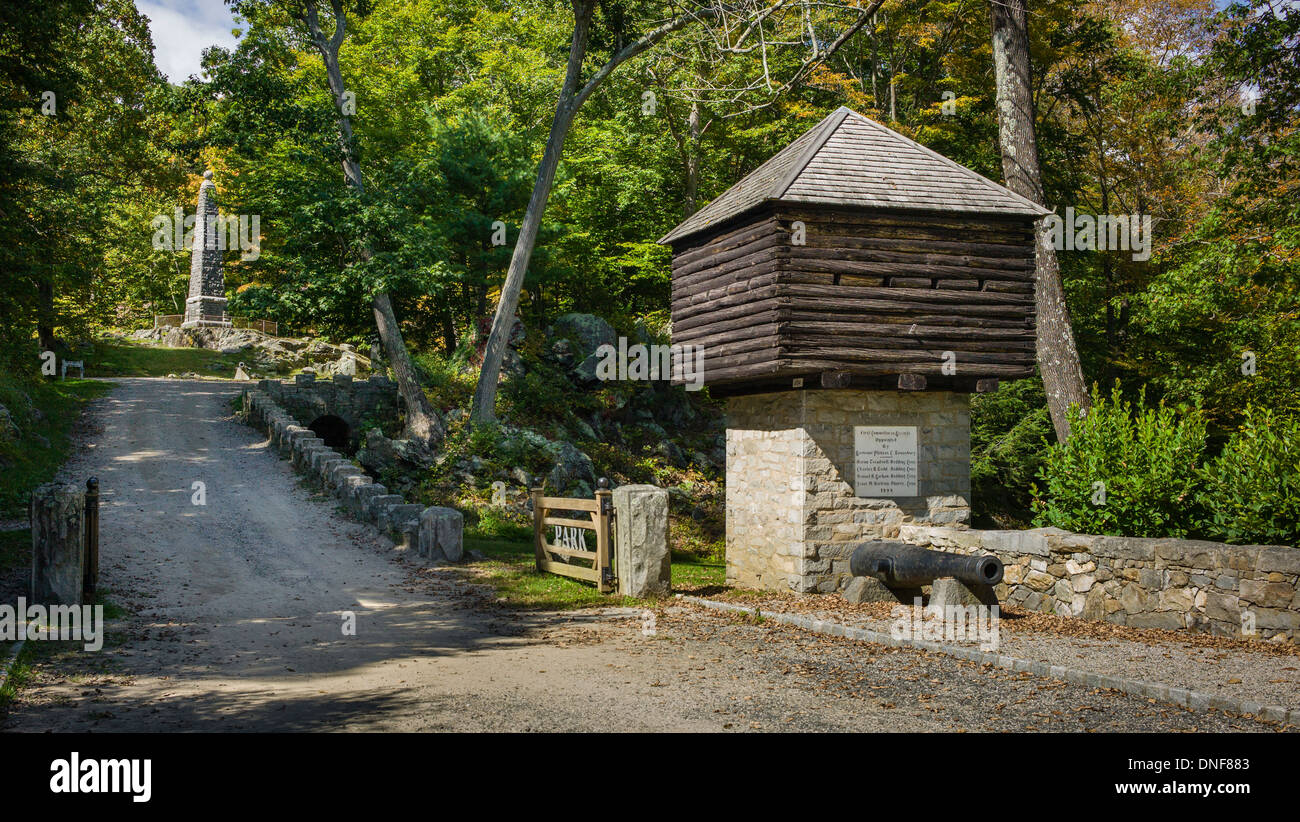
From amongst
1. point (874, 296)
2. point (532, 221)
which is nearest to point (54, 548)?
point (874, 296)

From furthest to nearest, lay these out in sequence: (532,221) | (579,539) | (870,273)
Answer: (532,221), (579,539), (870,273)

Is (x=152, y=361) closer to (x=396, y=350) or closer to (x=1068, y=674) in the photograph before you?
(x=396, y=350)

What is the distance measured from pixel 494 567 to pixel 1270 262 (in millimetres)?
14757

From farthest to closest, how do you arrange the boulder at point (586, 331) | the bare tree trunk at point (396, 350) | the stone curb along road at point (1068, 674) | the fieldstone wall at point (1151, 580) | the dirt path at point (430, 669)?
the boulder at point (586, 331) < the bare tree trunk at point (396, 350) < the fieldstone wall at point (1151, 580) < the stone curb along road at point (1068, 674) < the dirt path at point (430, 669)

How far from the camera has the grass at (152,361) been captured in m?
32.4

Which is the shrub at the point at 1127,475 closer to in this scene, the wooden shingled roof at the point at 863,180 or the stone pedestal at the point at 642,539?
the wooden shingled roof at the point at 863,180

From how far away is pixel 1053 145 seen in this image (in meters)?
22.7

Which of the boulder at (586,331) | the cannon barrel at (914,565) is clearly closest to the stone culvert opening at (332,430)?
the boulder at (586,331)

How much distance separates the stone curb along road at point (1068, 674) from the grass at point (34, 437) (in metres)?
12.8

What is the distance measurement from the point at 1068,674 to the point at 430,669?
18.4 ft

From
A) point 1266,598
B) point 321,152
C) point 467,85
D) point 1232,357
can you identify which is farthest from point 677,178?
point 1266,598

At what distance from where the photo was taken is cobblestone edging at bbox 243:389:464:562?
1486 cm

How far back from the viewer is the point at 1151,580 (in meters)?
10.2
